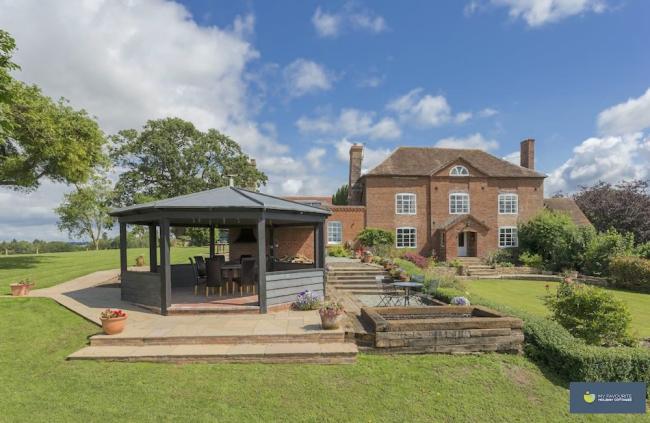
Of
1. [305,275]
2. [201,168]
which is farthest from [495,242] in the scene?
[201,168]

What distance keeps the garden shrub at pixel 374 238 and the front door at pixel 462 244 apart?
19.3 ft

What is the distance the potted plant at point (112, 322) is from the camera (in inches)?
264

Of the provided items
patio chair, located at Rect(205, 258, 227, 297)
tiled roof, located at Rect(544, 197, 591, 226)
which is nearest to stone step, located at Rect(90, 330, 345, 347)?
patio chair, located at Rect(205, 258, 227, 297)

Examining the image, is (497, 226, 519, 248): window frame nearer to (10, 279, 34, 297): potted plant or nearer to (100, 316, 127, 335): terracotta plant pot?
(100, 316, 127, 335): terracotta plant pot

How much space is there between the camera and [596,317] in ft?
23.1

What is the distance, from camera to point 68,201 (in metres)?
41.5

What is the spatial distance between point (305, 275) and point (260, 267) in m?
1.70

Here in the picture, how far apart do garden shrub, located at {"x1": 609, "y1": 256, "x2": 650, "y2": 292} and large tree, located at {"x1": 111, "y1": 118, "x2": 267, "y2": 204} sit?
2674 centimetres

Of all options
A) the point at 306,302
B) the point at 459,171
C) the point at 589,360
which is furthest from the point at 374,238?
the point at 589,360

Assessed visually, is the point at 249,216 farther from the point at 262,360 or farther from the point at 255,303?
the point at 262,360

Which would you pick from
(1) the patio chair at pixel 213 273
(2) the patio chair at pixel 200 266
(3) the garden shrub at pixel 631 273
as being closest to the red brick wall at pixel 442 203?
(3) the garden shrub at pixel 631 273

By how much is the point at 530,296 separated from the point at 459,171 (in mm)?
12843

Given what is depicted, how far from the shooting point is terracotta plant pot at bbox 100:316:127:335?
670 cm

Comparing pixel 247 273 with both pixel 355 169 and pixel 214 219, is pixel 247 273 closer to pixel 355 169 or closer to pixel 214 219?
pixel 214 219
